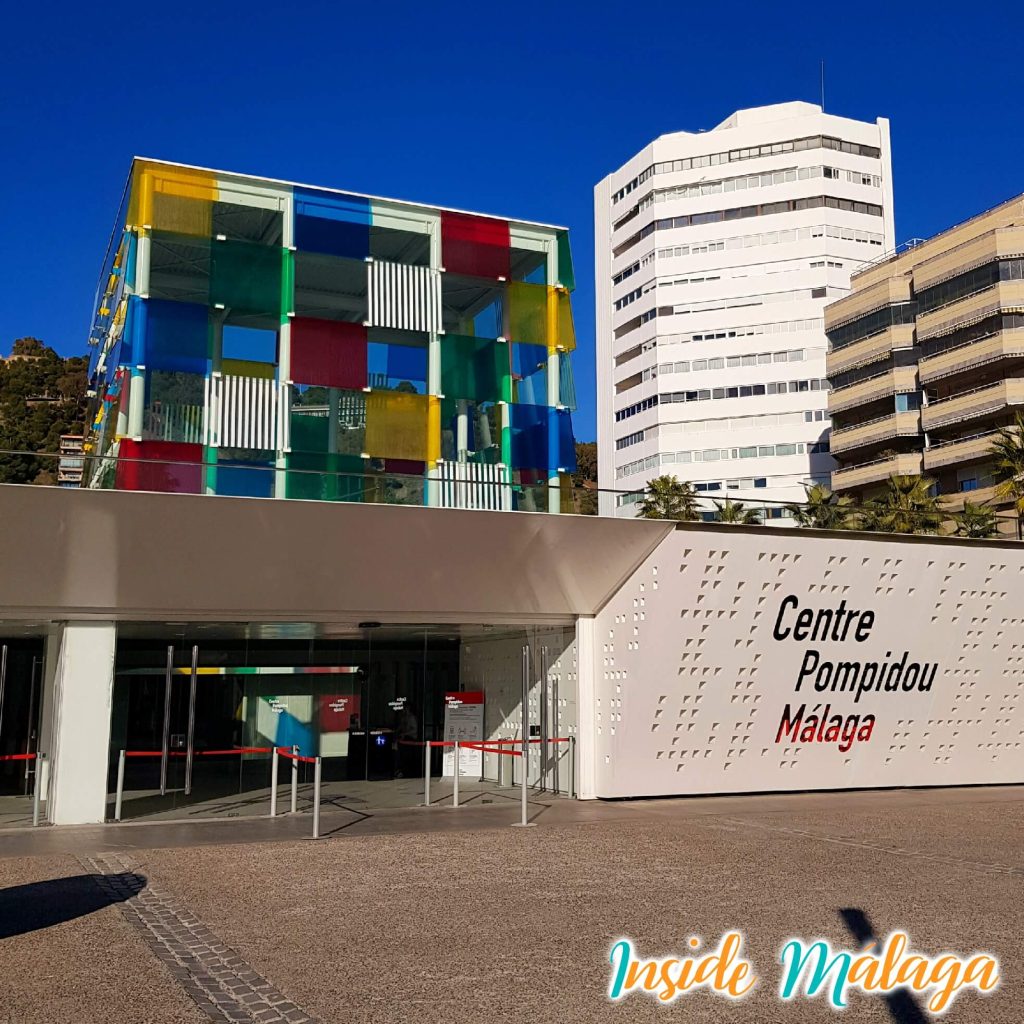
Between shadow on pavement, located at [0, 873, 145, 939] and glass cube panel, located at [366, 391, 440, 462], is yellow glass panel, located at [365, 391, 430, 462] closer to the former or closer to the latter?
glass cube panel, located at [366, 391, 440, 462]

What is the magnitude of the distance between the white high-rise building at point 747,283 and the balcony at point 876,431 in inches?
353

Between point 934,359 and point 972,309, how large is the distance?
3.12 m

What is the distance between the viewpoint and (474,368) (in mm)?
17844

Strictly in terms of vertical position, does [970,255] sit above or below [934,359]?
above

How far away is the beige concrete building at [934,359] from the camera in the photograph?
50.5 m

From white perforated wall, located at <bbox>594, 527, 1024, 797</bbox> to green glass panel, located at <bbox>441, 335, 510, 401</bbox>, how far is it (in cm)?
382

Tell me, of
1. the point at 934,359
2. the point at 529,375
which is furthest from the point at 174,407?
the point at 934,359

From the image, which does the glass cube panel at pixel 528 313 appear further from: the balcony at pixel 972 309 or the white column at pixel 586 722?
the balcony at pixel 972 309

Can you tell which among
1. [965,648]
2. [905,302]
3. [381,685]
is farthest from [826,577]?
[905,302]

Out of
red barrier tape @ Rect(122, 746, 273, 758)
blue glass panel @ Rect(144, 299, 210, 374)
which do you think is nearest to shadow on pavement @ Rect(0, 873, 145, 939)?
red barrier tape @ Rect(122, 746, 273, 758)

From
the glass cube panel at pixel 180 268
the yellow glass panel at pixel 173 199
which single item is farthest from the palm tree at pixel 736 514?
the yellow glass panel at pixel 173 199

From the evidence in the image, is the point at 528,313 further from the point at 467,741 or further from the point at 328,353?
the point at 467,741

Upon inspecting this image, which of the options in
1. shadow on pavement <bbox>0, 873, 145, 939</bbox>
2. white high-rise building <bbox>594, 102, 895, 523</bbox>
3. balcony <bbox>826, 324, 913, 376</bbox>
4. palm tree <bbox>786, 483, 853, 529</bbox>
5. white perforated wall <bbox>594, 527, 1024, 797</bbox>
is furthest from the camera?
white high-rise building <bbox>594, 102, 895, 523</bbox>

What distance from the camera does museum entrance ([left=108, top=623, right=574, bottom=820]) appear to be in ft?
51.2
